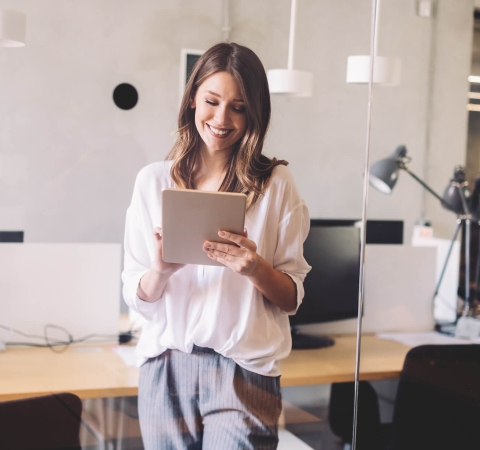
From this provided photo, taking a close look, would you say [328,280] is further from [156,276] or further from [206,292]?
[156,276]

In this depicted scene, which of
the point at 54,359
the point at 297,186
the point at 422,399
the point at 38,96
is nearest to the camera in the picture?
the point at 38,96

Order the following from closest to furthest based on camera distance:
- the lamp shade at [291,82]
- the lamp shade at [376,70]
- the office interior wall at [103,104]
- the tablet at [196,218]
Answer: the tablet at [196,218] → the office interior wall at [103,104] → the lamp shade at [291,82] → the lamp shade at [376,70]

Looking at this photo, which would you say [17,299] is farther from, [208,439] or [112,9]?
[112,9]

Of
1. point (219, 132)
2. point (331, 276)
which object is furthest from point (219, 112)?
point (331, 276)

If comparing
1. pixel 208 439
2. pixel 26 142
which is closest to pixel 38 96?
pixel 26 142

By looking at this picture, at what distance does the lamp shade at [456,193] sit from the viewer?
6.49ft

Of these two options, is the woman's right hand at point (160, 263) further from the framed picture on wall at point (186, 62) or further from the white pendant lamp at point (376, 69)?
the white pendant lamp at point (376, 69)

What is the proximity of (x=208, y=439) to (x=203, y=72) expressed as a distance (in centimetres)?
81

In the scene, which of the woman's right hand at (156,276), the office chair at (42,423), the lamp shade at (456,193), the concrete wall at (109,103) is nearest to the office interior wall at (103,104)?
the concrete wall at (109,103)

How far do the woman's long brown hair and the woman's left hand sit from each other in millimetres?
137

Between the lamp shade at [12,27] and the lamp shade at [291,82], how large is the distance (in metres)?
0.54

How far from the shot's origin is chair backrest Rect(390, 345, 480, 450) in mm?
1995

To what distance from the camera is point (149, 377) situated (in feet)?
4.72

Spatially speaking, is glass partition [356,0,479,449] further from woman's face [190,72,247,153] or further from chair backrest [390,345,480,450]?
woman's face [190,72,247,153]
